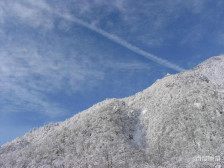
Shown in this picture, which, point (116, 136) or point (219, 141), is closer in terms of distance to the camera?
point (219, 141)

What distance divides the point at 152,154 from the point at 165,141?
9.99 meters

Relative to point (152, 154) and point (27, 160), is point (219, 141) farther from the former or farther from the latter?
point (27, 160)

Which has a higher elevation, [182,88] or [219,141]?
[182,88]

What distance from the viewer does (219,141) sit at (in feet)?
332

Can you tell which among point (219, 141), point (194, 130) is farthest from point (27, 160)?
point (219, 141)

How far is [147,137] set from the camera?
12738 cm

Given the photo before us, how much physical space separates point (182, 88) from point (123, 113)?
41.7 meters

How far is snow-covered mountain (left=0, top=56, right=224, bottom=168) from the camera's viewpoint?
101m

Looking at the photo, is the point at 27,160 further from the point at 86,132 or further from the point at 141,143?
the point at 141,143

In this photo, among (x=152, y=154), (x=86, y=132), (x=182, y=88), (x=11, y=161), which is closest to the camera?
(x=152, y=154)

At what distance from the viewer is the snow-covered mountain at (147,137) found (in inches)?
3979

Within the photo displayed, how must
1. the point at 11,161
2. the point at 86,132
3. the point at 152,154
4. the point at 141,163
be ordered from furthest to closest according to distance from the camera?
1. the point at 86,132
2. the point at 11,161
3. the point at 152,154
4. the point at 141,163

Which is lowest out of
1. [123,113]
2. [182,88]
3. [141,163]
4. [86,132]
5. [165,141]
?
[141,163]

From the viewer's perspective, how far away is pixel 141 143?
414 ft
